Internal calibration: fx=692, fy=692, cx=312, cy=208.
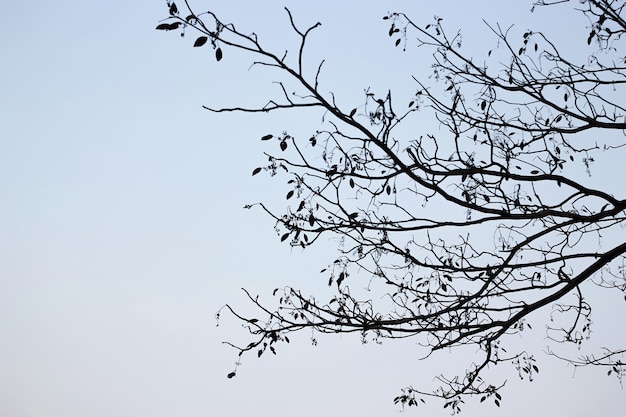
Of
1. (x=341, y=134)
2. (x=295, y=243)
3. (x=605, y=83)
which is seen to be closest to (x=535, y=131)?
(x=605, y=83)

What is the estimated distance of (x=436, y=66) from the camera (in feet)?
18.7

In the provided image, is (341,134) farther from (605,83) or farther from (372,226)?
(605,83)

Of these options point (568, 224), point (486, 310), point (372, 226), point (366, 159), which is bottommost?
point (486, 310)

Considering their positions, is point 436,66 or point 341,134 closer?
point 341,134

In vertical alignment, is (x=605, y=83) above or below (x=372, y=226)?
above

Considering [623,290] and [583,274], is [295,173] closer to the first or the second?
[583,274]

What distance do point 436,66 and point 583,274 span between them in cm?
209

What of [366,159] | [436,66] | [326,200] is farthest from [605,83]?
[326,200]

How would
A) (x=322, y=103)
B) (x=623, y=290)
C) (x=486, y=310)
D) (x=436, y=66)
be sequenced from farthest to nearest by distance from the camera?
(x=436, y=66) < (x=623, y=290) < (x=486, y=310) < (x=322, y=103)

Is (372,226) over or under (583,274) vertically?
over

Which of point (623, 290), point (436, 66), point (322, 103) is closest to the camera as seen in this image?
point (322, 103)

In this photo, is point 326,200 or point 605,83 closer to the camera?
point 326,200

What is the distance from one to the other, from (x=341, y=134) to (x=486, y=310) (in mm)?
1536

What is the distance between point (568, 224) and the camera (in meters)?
4.71
